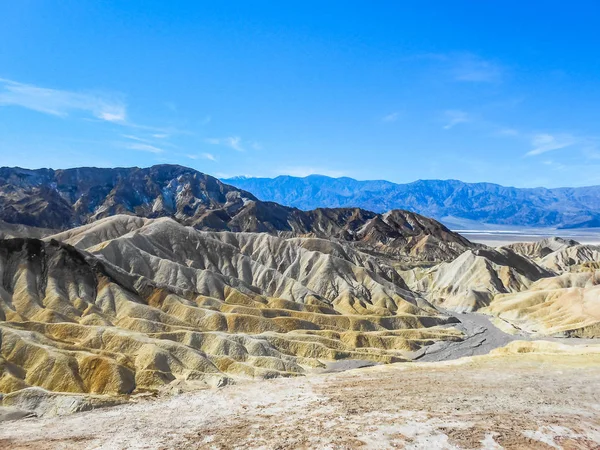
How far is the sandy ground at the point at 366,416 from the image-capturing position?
119ft

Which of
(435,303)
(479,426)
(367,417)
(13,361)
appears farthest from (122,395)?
(435,303)

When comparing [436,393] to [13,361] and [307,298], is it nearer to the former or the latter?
[13,361]

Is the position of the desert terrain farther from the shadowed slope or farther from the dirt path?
the dirt path

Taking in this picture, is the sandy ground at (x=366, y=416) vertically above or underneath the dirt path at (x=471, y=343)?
above

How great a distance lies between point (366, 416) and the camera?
4066cm

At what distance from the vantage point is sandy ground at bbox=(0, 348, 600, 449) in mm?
36156

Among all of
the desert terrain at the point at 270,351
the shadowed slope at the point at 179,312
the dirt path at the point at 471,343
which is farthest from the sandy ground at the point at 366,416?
the dirt path at the point at 471,343

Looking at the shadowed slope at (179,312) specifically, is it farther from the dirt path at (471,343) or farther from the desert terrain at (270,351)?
the dirt path at (471,343)

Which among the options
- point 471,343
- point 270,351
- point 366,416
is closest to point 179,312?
point 270,351

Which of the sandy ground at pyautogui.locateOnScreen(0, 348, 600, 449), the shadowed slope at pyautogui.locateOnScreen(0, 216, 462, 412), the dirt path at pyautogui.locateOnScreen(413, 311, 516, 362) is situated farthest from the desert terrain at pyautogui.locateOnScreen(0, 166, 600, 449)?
the dirt path at pyautogui.locateOnScreen(413, 311, 516, 362)

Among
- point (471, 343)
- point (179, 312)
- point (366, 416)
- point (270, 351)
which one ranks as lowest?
point (471, 343)

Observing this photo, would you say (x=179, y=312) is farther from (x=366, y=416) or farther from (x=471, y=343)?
(x=366, y=416)

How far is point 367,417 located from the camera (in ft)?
132

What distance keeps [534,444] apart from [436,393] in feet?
43.7
